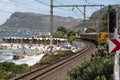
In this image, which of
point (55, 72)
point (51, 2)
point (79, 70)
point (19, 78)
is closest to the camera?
point (79, 70)

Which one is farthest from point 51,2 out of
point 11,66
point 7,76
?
point 7,76

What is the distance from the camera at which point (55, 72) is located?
2886cm

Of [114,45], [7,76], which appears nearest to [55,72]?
[7,76]

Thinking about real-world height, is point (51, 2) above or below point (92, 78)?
above

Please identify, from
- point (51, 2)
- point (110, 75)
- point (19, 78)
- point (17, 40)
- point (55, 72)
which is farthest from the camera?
point (17, 40)

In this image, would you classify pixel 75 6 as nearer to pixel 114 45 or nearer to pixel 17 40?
pixel 114 45

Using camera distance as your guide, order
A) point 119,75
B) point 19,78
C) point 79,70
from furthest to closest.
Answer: point 19,78 → point 79,70 → point 119,75

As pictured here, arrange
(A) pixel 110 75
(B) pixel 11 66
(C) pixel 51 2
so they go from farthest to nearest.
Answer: (C) pixel 51 2 → (B) pixel 11 66 → (A) pixel 110 75

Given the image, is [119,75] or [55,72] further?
[55,72]

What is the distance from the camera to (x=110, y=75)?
14484mm

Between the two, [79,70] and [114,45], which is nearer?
[114,45]

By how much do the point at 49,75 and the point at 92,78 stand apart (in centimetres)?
1215

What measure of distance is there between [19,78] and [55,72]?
5.52 m

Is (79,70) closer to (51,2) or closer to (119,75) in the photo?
(119,75)
